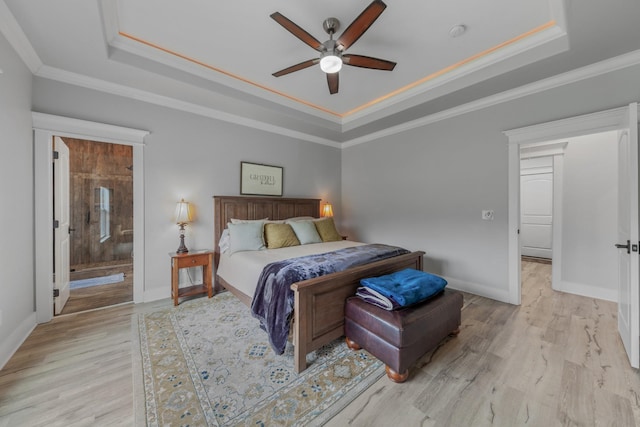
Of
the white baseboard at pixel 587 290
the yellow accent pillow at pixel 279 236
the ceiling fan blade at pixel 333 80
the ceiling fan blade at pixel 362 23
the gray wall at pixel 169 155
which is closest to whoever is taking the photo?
the ceiling fan blade at pixel 362 23

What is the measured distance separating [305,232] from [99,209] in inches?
189

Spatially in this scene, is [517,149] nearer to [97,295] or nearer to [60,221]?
[60,221]

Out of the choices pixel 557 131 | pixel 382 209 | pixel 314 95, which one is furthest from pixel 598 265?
pixel 314 95

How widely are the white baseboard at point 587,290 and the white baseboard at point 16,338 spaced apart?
19.8 feet

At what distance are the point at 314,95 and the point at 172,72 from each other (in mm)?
1763

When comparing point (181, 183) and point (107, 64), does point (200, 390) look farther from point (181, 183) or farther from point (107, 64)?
point (107, 64)

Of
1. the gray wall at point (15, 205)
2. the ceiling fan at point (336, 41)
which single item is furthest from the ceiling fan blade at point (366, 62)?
the gray wall at point (15, 205)

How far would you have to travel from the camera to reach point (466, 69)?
279 centimetres

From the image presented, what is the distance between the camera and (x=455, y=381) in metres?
1.73

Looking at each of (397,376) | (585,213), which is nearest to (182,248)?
(397,376)

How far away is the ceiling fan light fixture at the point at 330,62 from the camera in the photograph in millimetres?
2049

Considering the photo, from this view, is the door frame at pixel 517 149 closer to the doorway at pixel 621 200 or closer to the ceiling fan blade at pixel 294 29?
the doorway at pixel 621 200

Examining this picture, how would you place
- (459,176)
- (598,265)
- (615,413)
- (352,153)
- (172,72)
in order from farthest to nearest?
(352,153) → (459,176) → (598,265) → (172,72) → (615,413)

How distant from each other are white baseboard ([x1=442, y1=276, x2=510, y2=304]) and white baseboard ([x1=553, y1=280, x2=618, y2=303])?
3.66 ft
